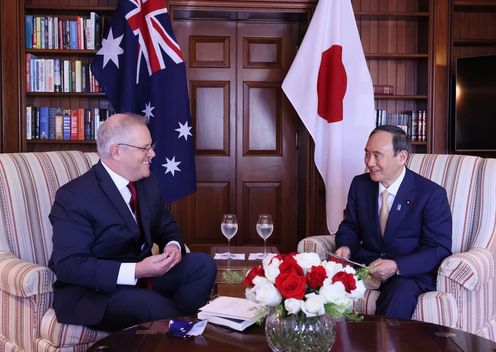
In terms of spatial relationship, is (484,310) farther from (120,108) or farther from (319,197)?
(120,108)

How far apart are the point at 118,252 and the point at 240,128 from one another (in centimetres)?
266

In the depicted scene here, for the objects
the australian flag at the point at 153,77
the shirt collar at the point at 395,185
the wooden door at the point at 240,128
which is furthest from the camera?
the wooden door at the point at 240,128

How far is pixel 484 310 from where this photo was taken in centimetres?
274

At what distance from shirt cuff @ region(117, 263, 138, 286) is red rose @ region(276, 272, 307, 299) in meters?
0.89

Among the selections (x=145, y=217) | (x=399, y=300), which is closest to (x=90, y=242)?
(x=145, y=217)

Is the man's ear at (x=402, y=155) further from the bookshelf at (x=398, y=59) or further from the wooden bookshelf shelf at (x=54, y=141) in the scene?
the wooden bookshelf shelf at (x=54, y=141)

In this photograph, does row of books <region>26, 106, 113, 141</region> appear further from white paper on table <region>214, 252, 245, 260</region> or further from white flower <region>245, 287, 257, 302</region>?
white flower <region>245, 287, 257, 302</region>

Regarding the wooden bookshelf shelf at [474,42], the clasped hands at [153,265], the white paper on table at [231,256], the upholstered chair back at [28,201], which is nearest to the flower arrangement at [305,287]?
the clasped hands at [153,265]

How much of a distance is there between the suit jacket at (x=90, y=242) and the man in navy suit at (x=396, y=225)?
100 cm

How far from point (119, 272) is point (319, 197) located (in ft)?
8.77

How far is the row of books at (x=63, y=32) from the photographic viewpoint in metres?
4.43

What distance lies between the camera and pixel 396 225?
9.09ft

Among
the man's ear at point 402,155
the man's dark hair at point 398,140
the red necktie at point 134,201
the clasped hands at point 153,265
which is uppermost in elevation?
the man's dark hair at point 398,140

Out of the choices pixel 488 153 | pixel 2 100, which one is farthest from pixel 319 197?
pixel 2 100
